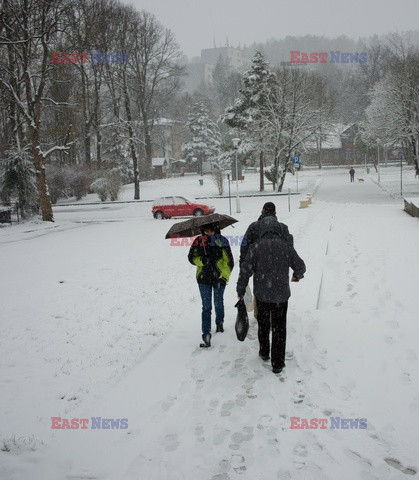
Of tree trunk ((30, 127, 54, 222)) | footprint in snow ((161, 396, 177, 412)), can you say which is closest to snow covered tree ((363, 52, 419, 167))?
tree trunk ((30, 127, 54, 222))

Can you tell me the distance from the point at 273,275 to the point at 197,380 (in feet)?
5.51

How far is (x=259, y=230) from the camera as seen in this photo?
4793 mm

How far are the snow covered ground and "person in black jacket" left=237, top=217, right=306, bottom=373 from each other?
1.65 ft

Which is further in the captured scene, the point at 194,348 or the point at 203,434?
the point at 194,348

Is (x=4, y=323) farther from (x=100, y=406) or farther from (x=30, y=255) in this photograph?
(x=30, y=255)

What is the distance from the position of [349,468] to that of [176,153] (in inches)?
3815

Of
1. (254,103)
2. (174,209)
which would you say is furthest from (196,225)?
(254,103)

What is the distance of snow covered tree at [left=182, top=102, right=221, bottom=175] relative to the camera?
210 ft

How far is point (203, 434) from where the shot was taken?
12.2 feet

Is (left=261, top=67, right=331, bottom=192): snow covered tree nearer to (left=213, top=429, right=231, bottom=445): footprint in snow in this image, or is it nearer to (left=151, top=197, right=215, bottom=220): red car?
(left=151, top=197, right=215, bottom=220): red car

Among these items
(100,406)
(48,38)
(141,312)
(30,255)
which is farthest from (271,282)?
(48,38)

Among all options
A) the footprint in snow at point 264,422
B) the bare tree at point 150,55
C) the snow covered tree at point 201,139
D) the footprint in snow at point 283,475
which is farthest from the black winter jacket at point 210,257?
the snow covered tree at point 201,139

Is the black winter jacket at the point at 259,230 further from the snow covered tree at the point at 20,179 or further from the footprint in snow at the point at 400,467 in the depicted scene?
the snow covered tree at the point at 20,179

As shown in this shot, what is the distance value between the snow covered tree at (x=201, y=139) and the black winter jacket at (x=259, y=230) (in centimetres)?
6007
